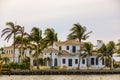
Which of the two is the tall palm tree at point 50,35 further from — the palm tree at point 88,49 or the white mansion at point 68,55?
the palm tree at point 88,49

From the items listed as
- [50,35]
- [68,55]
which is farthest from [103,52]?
[50,35]

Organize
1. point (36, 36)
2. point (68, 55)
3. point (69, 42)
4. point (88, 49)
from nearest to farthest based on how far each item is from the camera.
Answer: point (36, 36) → point (88, 49) → point (68, 55) → point (69, 42)

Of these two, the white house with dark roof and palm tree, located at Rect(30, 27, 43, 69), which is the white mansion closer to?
the white house with dark roof

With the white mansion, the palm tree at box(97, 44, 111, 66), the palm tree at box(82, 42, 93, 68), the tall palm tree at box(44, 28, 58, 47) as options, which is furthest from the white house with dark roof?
the tall palm tree at box(44, 28, 58, 47)

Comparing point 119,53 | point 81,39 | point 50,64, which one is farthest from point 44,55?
point 119,53

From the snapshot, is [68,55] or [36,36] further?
[68,55]

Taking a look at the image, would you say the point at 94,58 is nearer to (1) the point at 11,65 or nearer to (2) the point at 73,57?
(2) the point at 73,57

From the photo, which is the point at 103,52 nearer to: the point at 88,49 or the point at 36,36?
the point at 88,49

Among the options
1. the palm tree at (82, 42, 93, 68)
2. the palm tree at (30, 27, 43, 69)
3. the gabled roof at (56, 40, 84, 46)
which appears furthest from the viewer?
the gabled roof at (56, 40, 84, 46)

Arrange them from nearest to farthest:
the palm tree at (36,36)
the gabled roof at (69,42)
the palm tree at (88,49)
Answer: the palm tree at (36,36), the palm tree at (88,49), the gabled roof at (69,42)

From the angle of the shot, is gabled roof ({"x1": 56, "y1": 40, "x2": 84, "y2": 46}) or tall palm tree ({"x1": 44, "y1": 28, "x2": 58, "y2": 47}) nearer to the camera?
tall palm tree ({"x1": 44, "y1": 28, "x2": 58, "y2": 47})

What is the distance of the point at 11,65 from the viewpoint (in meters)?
41.8

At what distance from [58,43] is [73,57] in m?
3.18

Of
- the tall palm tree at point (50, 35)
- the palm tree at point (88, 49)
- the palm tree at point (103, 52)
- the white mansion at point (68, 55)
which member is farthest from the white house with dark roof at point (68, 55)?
the tall palm tree at point (50, 35)
